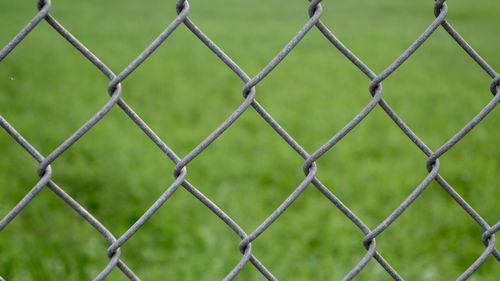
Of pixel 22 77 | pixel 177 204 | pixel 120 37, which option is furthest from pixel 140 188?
pixel 120 37

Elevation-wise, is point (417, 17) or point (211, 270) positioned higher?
point (211, 270)

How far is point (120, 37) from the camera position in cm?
777

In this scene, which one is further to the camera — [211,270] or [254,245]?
[254,245]

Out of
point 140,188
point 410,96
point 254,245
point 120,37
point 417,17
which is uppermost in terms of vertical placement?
point 120,37

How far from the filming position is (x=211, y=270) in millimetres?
2465

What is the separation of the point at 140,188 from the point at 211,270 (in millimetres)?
1081

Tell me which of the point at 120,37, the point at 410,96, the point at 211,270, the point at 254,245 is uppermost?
the point at 120,37

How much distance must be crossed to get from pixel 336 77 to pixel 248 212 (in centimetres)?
354

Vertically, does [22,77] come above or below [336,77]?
above

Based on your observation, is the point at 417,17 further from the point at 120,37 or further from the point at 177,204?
the point at 177,204

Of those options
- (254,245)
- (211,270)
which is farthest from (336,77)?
(211,270)

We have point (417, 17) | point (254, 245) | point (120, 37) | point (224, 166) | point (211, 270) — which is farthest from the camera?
point (417, 17)

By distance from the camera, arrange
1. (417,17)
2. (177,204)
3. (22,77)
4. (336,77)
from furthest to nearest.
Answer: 1. (417,17)
2. (336,77)
3. (22,77)
4. (177,204)

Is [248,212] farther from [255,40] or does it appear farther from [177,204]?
[255,40]
